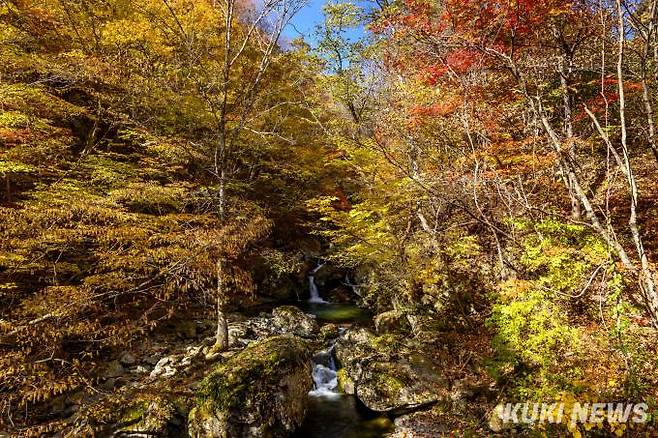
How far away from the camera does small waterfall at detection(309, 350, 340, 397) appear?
9.61m

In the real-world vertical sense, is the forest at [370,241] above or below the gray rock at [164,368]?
above

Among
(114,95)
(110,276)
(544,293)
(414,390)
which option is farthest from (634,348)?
(114,95)

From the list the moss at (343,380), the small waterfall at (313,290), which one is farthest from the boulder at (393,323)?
the small waterfall at (313,290)

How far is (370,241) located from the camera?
40.4 ft

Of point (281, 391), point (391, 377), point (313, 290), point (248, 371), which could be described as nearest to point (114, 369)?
point (248, 371)

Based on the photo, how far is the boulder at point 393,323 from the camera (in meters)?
12.2

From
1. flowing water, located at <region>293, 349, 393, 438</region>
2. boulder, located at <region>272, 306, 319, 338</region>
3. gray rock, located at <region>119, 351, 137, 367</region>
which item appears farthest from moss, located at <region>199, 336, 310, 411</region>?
boulder, located at <region>272, 306, 319, 338</region>

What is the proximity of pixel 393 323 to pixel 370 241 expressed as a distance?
2.90m

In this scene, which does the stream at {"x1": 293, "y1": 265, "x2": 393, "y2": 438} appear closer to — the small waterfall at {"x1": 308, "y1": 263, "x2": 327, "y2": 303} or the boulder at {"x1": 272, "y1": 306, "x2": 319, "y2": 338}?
the boulder at {"x1": 272, "y1": 306, "x2": 319, "y2": 338}

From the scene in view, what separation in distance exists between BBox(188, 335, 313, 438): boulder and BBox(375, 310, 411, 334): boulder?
429cm

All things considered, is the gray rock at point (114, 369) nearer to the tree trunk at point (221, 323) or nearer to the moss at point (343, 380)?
the tree trunk at point (221, 323)

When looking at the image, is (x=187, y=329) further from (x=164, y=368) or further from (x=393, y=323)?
(x=393, y=323)

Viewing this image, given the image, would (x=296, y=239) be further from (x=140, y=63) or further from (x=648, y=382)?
(x=648, y=382)

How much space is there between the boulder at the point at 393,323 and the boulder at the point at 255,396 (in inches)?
169
